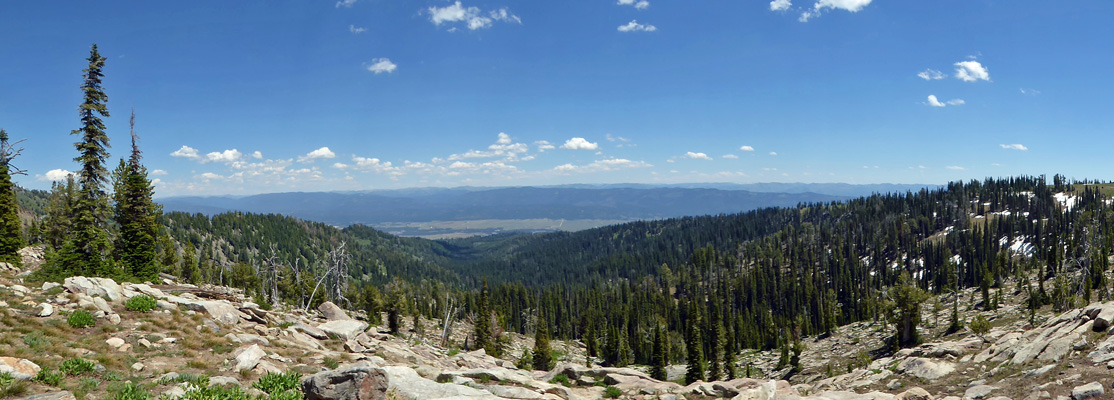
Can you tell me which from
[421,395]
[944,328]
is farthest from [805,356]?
[421,395]

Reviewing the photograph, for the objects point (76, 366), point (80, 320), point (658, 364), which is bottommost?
point (658, 364)

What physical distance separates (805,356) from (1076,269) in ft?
247

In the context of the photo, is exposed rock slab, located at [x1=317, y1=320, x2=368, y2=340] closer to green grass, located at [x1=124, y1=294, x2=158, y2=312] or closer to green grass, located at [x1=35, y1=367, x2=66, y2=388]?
green grass, located at [x1=124, y1=294, x2=158, y2=312]

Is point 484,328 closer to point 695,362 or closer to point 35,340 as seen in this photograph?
point 695,362

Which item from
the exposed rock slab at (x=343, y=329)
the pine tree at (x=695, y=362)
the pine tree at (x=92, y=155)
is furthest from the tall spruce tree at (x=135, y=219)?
the pine tree at (x=695, y=362)

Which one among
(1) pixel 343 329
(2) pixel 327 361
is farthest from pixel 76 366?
(1) pixel 343 329

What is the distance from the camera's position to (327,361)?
23.3m

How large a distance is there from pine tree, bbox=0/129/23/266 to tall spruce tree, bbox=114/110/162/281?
649 centimetres

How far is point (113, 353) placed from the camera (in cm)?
1841

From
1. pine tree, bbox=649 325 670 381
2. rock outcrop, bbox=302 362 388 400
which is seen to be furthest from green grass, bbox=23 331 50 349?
pine tree, bbox=649 325 670 381

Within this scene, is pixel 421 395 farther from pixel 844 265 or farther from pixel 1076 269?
pixel 844 265

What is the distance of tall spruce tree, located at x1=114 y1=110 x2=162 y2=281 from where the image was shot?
139ft

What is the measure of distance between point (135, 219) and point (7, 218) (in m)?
8.22

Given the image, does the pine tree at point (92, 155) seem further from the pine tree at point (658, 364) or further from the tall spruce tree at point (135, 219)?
the pine tree at point (658, 364)
